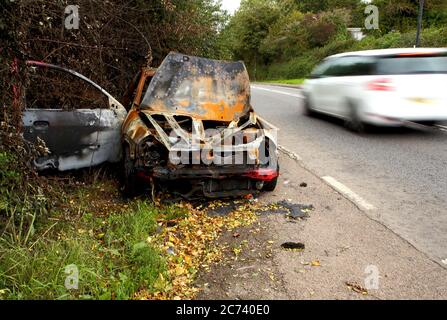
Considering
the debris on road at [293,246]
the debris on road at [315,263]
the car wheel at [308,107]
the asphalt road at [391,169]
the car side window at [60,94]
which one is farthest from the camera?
the car wheel at [308,107]

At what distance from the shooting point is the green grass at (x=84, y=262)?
3199 mm

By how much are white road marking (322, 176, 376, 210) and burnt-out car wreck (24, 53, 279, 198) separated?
0.89 metres

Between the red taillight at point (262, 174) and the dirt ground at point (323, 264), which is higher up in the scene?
the red taillight at point (262, 174)

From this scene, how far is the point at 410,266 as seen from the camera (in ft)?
12.0

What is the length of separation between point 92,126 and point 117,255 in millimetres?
2374

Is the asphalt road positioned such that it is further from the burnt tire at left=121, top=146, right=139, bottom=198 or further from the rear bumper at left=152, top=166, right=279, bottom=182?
the burnt tire at left=121, top=146, right=139, bottom=198

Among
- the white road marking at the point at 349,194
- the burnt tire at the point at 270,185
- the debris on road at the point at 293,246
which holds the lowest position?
the debris on road at the point at 293,246

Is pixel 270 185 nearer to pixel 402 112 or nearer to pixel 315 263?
pixel 315 263

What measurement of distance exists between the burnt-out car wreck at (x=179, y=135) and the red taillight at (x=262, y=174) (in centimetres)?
1

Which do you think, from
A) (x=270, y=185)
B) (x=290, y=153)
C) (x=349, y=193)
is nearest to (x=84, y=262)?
(x=270, y=185)

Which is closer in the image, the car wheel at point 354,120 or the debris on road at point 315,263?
the debris on road at point 315,263

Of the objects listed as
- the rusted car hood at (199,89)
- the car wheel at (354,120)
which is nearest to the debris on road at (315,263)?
the rusted car hood at (199,89)

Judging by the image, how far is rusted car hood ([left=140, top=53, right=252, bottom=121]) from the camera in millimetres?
5805

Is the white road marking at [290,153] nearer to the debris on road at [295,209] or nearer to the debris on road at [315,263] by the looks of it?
the debris on road at [295,209]
